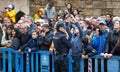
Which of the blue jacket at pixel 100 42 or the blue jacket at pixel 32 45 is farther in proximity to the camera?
the blue jacket at pixel 32 45

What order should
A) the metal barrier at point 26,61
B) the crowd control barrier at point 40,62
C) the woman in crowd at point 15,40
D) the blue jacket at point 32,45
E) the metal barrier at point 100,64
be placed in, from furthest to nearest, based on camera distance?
the woman in crowd at point 15,40 → the blue jacket at point 32,45 → the metal barrier at point 26,61 → the crowd control barrier at point 40,62 → the metal barrier at point 100,64

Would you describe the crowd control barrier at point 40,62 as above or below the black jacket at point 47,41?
below

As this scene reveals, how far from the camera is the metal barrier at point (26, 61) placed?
10.7 meters

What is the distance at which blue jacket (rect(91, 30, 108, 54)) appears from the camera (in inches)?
395

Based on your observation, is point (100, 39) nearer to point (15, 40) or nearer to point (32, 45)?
point (32, 45)

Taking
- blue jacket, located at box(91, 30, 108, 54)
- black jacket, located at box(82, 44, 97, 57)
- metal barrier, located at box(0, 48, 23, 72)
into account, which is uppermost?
blue jacket, located at box(91, 30, 108, 54)

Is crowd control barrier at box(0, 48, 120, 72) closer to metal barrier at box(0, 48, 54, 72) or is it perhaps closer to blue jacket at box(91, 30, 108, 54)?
metal barrier at box(0, 48, 54, 72)

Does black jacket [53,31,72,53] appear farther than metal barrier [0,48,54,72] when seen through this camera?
No

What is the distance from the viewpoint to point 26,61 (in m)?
11.1

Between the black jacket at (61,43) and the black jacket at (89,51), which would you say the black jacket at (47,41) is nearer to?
the black jacket at (61,43)

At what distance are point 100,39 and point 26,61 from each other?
6.92 ft

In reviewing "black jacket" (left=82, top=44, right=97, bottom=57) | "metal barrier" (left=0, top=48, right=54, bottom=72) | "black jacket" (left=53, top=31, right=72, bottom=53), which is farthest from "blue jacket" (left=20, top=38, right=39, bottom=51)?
"black jacket" (left=82, top=44, right=97, bottom=57)

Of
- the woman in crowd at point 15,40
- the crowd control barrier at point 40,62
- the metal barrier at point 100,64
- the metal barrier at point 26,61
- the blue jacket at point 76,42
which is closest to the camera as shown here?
the metal barrier at point 100,64

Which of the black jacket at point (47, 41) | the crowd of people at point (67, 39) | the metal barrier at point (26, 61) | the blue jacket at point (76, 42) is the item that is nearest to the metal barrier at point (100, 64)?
the crowd of people at point (67, 39)
